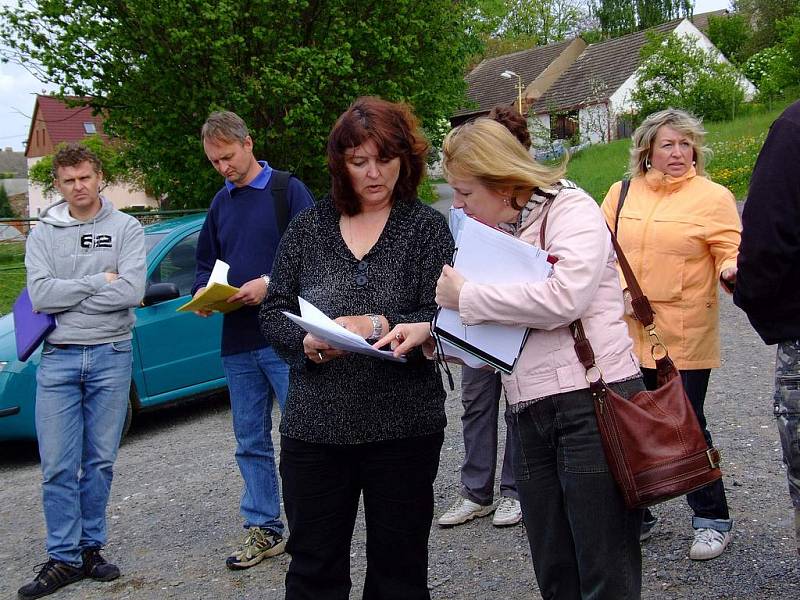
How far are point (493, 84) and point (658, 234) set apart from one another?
47.1 m

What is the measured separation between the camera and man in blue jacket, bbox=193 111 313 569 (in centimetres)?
400

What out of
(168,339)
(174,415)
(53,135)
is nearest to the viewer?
(168,339)

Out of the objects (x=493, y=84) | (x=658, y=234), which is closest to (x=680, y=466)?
(x=658, y=234)

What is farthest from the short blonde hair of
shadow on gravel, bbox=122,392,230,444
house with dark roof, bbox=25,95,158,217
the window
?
house with dark roof, bbox=25,95,158,217

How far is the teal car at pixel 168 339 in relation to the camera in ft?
20.9

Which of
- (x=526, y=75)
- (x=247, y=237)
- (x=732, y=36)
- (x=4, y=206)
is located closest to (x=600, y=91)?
(x=732, y=36)

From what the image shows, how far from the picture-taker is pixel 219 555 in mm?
4344

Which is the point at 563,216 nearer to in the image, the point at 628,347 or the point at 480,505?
the point at 628,347

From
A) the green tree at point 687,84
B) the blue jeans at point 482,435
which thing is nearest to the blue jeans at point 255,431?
the blue jeans at point 482,435

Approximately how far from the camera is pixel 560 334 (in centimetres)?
235

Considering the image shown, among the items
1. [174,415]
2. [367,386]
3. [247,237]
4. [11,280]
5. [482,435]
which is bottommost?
[174,415]

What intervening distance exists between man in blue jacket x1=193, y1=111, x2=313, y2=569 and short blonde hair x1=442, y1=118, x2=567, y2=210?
5.49 feet

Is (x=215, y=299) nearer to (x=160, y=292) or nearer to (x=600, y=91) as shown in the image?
(x=160, y=292)

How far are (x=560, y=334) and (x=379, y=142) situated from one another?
0.87 m
